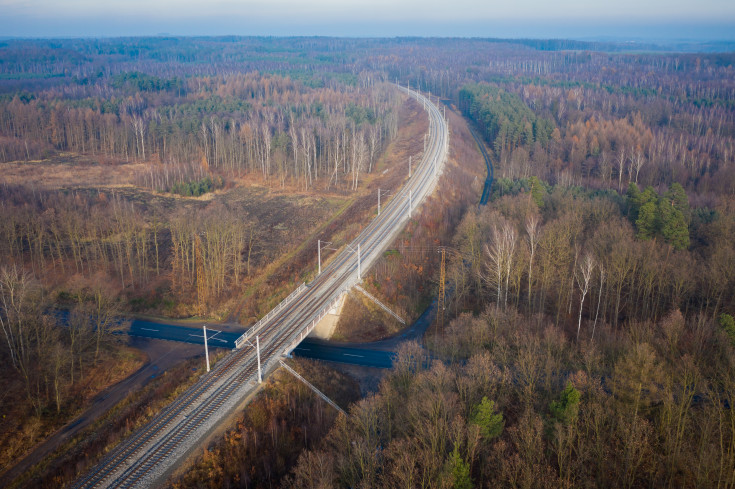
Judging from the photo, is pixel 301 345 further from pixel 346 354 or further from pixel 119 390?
pixel 119 390

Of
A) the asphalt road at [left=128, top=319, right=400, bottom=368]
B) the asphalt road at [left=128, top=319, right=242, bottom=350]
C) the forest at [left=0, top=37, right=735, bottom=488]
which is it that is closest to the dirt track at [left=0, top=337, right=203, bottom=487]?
the asphalt road at [left=128, top=319, right=242, bottom=350]

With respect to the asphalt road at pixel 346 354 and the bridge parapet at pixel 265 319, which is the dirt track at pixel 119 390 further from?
the asphalt road at pixel 346 354

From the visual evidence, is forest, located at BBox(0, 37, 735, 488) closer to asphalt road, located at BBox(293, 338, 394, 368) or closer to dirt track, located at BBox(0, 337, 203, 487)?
dirt track, located at BBox(0, 337, 203, 487)

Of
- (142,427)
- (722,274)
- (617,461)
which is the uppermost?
(722,274)

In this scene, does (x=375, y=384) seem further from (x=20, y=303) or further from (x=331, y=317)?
(x=20, y=303)

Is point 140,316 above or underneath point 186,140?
underneath

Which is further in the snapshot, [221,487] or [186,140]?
[186,140]

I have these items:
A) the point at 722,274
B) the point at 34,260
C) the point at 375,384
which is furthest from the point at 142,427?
the point at 722,274
